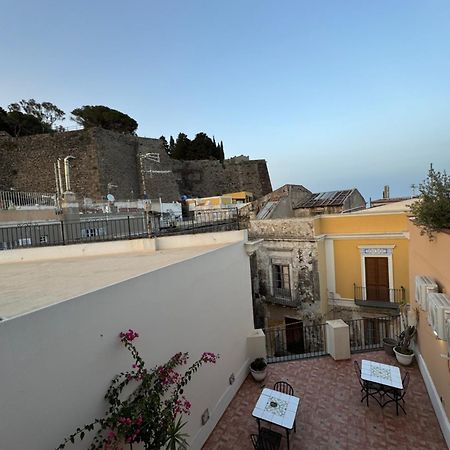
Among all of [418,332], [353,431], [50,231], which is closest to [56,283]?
[353,431]

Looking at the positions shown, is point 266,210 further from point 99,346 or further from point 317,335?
point 99,346

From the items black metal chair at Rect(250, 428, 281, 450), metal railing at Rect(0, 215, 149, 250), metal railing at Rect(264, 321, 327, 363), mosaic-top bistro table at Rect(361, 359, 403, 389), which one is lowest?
metal railing at Rect(264, 321, 327, 363)

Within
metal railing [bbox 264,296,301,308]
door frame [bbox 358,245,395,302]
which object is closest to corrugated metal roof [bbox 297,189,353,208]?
door frame [bbox 358,245,395,302]

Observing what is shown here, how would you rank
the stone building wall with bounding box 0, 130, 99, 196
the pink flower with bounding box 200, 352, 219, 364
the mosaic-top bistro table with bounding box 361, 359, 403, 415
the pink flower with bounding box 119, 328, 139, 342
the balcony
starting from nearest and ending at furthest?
the pink flower with bounding box 119, 328, 139, 342 → the pink flower with bounding box 200, 352, 219, 364 → the mosaic-top bistro table with bounding box 361, 359, 403, 415 → the balcony → the stone building wall with bounding box 0, 130, 99, 196

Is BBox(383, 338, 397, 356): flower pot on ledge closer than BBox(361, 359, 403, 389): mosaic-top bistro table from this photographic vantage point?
No

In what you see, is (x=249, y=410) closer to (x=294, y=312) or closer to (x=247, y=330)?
(x=247, y=330)

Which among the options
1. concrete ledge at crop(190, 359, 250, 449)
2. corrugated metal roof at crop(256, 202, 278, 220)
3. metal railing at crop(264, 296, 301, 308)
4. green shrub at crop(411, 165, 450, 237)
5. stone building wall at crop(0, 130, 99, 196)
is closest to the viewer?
Result: green shrub at crop(411, 165, 450, 237)

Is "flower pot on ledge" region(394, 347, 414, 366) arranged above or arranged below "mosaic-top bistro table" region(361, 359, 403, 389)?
below

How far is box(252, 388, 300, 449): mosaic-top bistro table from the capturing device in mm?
4012

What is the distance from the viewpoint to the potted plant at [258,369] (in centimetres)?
570

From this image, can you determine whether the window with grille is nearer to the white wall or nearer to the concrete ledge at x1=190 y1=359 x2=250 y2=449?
the concrete ledge at x1=190 y1=359 x2=250 y2=449

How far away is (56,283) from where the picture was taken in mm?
3418

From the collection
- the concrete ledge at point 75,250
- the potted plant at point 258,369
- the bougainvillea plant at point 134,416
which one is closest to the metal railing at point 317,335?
the potted plant at point 258,369

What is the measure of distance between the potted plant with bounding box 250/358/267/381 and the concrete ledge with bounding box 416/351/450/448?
286cm
